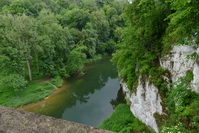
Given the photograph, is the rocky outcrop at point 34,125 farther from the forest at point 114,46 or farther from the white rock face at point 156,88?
the white rock face at point 156,88

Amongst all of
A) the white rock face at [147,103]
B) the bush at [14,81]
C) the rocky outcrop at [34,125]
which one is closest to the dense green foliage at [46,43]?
the bush at [14,81]

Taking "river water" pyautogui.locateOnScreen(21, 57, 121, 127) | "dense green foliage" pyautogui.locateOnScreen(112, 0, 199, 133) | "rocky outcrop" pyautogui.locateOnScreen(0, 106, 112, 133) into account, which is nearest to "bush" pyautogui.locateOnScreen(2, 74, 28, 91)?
"river water" pyautogui.locateOnScreen(21, 57, 121, 127)

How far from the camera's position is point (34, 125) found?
189cm

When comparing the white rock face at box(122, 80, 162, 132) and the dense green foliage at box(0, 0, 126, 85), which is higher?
the dense green foliage at box(0, 0, 126, 85)

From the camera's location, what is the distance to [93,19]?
3959 cm

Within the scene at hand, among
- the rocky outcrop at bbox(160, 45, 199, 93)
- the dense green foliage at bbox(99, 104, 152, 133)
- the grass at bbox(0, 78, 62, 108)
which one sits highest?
the rocky outcrop at bbox(160, 45, 199, 93)

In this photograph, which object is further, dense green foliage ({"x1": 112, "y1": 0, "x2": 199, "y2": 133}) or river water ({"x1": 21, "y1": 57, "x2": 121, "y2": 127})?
river water ({"x1": 21, "y1": 57, "x2": 121, "y2": 127})

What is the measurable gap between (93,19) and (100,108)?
29532mm

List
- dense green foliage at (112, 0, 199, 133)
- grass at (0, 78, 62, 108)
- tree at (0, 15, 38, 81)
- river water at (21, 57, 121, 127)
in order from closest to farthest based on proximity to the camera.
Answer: dense green foliage at (112, 0, 199, 133)
river water at (21, 57, 121, 127)
grass at (0, 78, 62, 108)
tree at (0, 15, 38, 81)

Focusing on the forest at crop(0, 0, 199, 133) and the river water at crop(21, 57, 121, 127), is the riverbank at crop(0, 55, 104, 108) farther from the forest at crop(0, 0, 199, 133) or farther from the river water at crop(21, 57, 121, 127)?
the river water at crop(21, 57, 121, 127)

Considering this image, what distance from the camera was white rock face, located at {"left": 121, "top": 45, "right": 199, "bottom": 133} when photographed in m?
6.35

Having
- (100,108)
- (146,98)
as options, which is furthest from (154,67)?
(100,108)

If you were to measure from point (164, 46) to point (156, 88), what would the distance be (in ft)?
7.82

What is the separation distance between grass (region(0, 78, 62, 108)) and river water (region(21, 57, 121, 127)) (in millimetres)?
807
